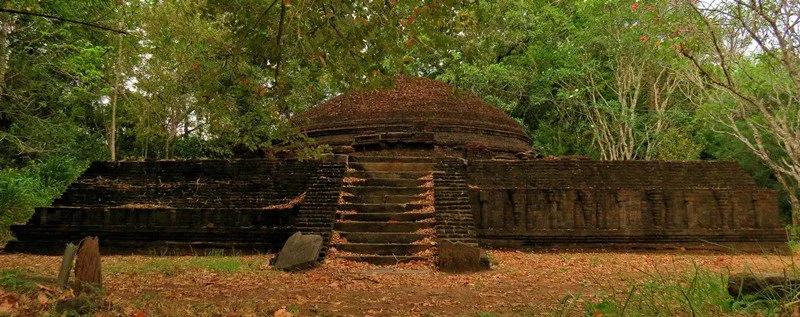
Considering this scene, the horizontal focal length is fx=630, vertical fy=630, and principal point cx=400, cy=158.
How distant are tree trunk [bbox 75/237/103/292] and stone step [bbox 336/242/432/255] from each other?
12.5 ft

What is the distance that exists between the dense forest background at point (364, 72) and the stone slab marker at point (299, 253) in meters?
1.27

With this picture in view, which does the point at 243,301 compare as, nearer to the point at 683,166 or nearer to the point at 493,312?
the point at 493,312

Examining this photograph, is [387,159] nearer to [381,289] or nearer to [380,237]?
[380,237]

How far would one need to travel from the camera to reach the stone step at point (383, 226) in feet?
28.3

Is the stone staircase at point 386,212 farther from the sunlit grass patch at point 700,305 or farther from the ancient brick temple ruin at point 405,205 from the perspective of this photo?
the sunlit grass patch at point 700,305

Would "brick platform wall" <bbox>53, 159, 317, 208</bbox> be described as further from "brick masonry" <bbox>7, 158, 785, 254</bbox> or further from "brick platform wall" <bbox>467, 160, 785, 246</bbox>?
"brick platform wall" <bbox>467, 160, 785, 246</bbox>

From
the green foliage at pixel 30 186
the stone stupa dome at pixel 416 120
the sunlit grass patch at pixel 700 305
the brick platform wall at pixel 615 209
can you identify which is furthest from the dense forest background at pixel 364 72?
the sunlit grass patch at pixel 700 305

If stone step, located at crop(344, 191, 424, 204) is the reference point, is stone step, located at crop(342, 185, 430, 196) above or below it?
above

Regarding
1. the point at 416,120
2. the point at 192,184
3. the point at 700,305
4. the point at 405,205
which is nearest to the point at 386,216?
the point at 405,205

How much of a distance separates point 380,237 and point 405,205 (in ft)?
2.99

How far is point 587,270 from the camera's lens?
25.3 feet

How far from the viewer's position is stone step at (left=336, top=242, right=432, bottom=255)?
809 centimetres

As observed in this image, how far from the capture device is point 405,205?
917 cm

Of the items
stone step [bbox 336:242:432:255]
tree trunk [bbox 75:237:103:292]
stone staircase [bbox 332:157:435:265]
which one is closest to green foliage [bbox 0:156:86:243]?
stone staircase [bbox 332:157:435:265]
